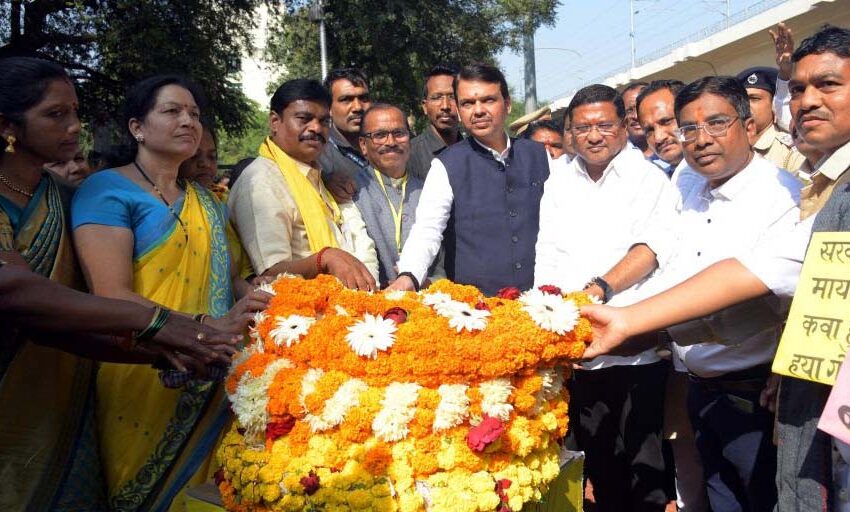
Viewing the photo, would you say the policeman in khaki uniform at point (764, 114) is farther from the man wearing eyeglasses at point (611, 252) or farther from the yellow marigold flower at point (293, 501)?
the yellow marigold flower at point (293, 501)

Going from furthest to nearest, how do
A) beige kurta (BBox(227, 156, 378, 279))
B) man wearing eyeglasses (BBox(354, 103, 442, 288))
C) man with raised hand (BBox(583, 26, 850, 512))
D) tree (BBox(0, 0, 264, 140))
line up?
tree (BBox(0, 0, 264, 140)) → man wearing eyeglasses (BBox(354, 103, 442, 288)) → beige kurta (BBox(227, 156, 378, 279)) → man with raised hand (BBox(583, 26, 850, 512))

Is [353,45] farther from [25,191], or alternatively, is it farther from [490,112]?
[25,191]

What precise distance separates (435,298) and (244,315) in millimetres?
767

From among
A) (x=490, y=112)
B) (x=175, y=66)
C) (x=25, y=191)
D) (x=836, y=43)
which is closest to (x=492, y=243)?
(x=490, y=112)

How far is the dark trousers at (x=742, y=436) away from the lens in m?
3.16

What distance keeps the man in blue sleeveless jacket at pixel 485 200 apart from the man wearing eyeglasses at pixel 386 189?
0.95 feet

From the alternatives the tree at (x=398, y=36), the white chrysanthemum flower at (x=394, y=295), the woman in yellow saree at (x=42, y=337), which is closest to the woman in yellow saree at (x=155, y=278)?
the woman in yellow saree at (x=42, y=337)

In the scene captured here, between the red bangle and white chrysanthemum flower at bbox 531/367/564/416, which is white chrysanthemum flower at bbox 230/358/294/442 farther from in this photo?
white chrysanthemum flower at bbox 531/367/564/416

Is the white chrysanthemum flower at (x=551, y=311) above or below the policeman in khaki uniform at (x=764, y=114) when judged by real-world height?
below

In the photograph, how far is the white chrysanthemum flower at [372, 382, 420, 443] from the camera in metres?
2.41

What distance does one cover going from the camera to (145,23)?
13.8 metres

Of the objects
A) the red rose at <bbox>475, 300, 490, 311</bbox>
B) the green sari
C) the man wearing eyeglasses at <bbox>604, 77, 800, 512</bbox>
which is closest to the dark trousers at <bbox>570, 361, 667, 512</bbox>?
the man wearing eyeglasses at <bbox>604, 77, 800, 512</bbox>

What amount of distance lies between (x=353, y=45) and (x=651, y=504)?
1501 cm

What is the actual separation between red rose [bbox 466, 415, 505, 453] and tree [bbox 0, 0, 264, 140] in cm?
1318
